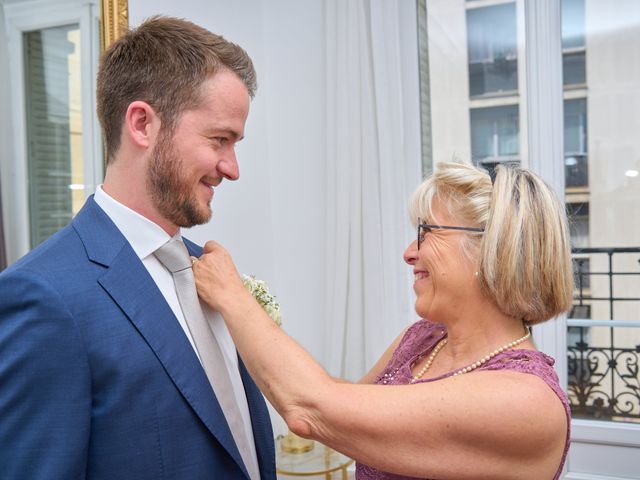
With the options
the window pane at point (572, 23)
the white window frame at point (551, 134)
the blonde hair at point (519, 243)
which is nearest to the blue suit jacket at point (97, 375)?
the blonde hair at point (519, 243)

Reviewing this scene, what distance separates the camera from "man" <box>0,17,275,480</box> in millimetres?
994

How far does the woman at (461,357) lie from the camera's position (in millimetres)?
1176

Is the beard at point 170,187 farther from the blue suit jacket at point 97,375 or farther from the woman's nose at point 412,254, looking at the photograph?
the woman's nose at point 412,254

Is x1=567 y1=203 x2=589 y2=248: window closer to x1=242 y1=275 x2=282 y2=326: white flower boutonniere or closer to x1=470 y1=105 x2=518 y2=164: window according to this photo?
x1=470 y1=105 x2=518 y2=164: window

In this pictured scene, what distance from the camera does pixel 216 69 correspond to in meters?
1.24

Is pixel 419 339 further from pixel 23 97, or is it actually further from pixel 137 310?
pixel 23 97

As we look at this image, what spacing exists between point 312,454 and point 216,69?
1.87 metres

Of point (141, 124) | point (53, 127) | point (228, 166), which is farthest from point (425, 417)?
point (53, 127)

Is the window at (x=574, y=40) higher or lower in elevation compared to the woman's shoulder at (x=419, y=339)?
higher

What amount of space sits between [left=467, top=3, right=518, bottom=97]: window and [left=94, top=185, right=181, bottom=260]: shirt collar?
2233 millimetres

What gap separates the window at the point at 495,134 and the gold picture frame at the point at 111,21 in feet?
5.61

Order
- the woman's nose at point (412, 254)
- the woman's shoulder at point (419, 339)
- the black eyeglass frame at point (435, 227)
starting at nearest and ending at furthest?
1. the black eyeglass frame at point (435, 227)
2. the woman's nose at point (412, 254)
3. the woman's shoulder at point (419, 339)

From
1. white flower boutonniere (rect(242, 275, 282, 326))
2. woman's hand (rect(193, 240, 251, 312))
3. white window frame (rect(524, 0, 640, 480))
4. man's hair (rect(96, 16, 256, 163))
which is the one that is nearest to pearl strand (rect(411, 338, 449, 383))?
white flower boutonniere (rect(242, 275, 282, 326))

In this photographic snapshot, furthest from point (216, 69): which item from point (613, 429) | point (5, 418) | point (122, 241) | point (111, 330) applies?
point (613, 429)
